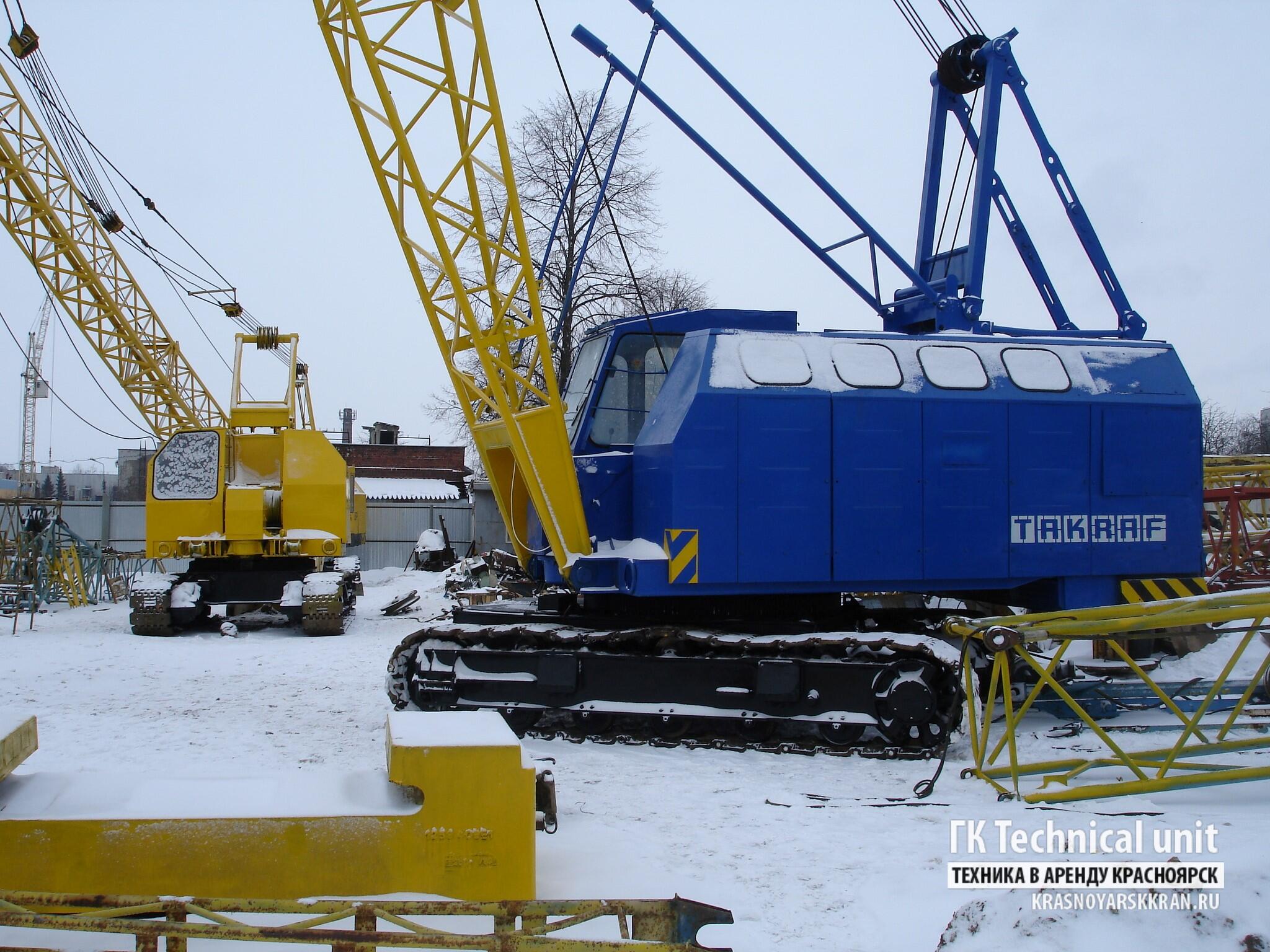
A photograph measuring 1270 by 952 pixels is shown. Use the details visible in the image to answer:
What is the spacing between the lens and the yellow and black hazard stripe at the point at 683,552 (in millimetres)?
7648

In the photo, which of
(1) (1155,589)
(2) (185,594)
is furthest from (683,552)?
(2) (185,594)

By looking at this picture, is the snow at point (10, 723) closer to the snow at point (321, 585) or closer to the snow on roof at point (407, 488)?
the snow at point (321, 585)

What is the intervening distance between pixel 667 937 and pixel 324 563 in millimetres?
15259

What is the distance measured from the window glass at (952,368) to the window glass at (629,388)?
2.07 meters

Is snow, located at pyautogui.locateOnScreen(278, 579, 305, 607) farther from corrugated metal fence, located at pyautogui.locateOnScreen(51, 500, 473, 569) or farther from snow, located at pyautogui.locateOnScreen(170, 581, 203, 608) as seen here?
corrugated metal fence, located at pyautogui.locateOnScreen(51, 500, 473, 569)

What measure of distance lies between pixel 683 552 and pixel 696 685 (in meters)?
1.04

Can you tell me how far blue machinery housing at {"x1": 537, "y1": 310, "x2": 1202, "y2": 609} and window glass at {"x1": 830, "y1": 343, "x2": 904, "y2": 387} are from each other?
0.02m

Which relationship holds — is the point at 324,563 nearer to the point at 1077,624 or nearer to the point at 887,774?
the point at 887,774

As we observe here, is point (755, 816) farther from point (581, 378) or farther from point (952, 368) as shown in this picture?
point (581, 378)

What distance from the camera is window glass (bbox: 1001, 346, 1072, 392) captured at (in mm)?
8320

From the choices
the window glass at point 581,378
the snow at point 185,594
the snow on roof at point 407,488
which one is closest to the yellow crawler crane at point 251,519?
the snow at point 185,594

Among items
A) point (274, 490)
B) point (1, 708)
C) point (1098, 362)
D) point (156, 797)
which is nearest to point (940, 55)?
point (1098, 362)

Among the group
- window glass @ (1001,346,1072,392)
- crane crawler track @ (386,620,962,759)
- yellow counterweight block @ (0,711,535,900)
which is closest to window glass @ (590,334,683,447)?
crane crawler track @ (386,620,962,759)

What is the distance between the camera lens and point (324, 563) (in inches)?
698
